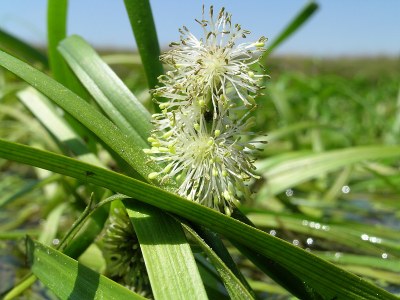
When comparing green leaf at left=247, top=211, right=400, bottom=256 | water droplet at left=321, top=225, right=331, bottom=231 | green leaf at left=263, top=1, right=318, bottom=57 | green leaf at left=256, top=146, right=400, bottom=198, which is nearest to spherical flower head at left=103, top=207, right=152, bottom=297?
green leaf at left=247, top=211, right=400, bottom=256

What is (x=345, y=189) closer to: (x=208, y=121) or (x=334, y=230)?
(x=334, y=230)

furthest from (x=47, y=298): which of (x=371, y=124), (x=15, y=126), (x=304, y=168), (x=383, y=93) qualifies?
(x=383, y=93)

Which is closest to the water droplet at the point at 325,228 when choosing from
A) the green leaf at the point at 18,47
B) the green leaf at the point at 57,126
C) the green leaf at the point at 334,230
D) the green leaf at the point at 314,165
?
the green leaf at the point at 334,230

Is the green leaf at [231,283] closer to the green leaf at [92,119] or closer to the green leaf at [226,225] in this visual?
the green leaf at [226,225]

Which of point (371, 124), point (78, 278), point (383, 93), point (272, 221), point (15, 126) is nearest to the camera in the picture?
point (78, 278)

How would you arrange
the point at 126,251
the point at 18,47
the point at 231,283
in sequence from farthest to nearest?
the point at 18,47 < the point at 126,251 < the point at 231,283

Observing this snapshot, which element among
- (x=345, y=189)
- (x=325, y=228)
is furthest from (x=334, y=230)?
(x=345, y=189)

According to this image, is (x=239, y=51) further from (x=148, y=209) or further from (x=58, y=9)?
(x=58, y=9)
